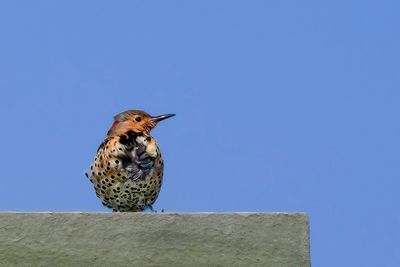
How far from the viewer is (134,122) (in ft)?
16.8

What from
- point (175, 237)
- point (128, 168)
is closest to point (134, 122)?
point (128, 168)

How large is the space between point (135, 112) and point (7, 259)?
1550 mm

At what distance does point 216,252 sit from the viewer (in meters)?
4.27

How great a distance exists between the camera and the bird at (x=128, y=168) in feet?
16.0

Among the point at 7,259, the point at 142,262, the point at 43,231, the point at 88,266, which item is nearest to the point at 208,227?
the point at 142,262

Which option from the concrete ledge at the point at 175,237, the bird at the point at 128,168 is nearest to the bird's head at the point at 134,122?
the bird at the point at 128,168

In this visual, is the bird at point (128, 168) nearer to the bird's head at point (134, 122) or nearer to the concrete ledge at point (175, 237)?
the bird's head at point (134, 122)

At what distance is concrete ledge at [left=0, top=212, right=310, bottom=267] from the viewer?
4258 millimetres

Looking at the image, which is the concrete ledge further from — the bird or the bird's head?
the bird's head

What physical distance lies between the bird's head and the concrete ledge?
1.01 meters

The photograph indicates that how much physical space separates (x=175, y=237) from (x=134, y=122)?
1.21 meters

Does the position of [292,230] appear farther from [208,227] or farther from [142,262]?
[142,262]

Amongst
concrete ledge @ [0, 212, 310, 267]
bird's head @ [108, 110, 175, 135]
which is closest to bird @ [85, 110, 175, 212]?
bird's head @ [108, 110, 175, 135]

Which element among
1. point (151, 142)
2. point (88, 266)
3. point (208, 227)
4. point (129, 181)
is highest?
Answer: point (151, 142)
